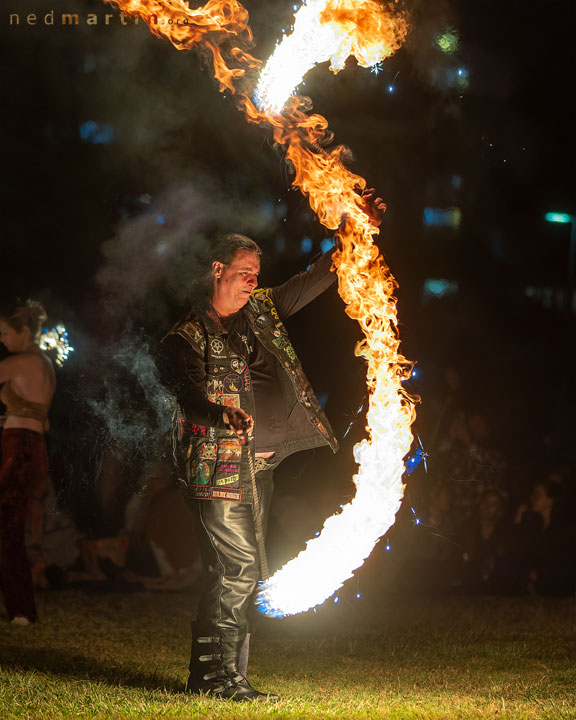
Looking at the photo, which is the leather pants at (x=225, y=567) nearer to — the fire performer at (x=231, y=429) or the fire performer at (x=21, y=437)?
the fire performer at (x=231, y=429)

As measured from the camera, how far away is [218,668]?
213 inches

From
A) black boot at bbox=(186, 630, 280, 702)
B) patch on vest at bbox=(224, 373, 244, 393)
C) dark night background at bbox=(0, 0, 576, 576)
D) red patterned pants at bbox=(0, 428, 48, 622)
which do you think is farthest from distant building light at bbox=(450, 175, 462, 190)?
black boot at bbox=(186, 630, 280, 702)

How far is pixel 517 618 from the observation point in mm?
8625

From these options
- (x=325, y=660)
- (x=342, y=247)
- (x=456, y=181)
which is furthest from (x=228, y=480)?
(x=456, y=181)

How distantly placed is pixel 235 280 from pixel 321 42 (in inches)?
59.7

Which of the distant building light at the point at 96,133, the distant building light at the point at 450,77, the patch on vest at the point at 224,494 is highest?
the distant building light at the point at 450,77

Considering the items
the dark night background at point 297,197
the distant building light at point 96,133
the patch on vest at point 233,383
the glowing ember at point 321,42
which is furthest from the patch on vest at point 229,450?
the distant building light at point 96,133

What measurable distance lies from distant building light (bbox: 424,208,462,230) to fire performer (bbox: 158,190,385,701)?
530 cm

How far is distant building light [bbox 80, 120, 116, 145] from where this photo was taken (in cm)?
1002

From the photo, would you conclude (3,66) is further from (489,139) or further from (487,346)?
(487,346)

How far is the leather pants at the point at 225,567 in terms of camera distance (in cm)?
538

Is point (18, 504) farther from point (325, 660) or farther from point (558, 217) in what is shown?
point (558, 217)

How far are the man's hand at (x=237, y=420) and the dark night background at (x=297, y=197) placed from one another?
346cm

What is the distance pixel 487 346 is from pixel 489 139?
2.21 metres
